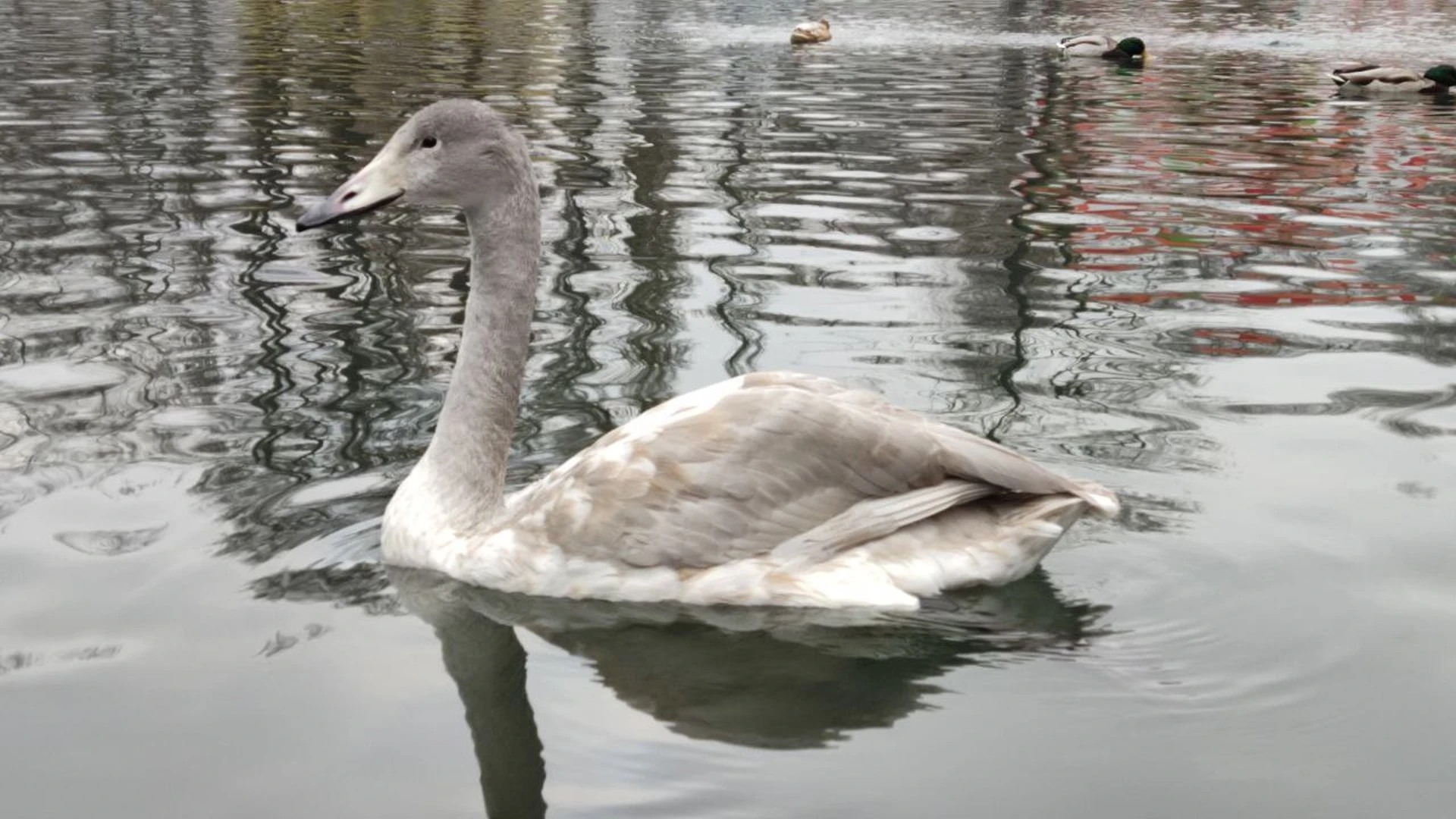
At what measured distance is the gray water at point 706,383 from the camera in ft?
14.6

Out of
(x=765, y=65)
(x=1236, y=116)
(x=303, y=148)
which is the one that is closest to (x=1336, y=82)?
(x=1236, y=116)

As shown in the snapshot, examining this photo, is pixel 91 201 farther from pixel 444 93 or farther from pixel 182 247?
pixel 444 93

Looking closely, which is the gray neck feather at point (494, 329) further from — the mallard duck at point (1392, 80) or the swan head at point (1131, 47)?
the swan head at point (1131, 47)

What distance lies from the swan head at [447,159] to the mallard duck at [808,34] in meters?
25.6

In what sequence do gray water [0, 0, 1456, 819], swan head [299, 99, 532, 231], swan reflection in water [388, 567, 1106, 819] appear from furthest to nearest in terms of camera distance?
swan head [299, 99, 532, 231]
swan reflection in water [388, 567, 1106, 819]
gray water [0, 0, 1456, 819]

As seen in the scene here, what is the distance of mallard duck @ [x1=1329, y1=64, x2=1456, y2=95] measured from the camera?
23.1 m

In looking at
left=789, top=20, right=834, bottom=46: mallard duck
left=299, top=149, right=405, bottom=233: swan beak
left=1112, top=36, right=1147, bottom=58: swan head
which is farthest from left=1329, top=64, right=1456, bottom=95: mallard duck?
left=299, top=149, right=405, bottom=233: swan beak

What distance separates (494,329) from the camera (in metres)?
6.12

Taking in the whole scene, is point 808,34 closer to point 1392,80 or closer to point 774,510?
point 1392,80

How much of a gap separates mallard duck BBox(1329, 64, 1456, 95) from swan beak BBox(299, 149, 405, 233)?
19.9 metres

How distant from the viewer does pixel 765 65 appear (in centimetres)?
2691

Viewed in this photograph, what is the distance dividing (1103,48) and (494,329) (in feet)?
83.3

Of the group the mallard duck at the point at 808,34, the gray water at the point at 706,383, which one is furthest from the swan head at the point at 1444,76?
the mallard duck at the point at 808,34

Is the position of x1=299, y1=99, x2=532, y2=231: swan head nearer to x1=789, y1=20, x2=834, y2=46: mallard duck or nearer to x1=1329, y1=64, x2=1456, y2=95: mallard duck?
x1=1329, y1=64, x2=1456, y2=95: mallard duck
